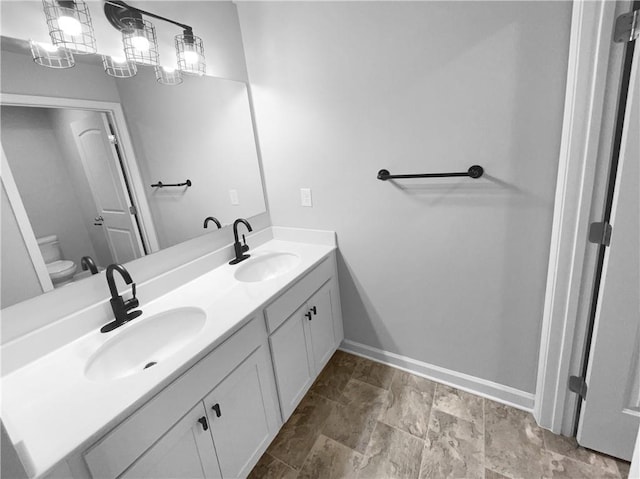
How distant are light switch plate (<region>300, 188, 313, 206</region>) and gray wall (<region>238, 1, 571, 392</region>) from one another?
4 centimetres

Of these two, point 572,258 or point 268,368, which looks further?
point 268,368

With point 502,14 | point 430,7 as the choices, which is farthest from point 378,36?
point 502,14

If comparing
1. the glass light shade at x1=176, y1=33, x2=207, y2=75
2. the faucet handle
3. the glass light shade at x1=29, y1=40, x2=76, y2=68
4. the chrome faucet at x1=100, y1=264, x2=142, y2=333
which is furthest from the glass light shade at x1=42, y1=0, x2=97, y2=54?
the faucet handle

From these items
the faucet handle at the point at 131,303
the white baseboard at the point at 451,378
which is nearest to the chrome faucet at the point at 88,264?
the faucet handle at the point at 131,303

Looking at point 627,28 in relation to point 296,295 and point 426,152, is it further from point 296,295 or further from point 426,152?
point 296,295

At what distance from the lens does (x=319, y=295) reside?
5.76 feet

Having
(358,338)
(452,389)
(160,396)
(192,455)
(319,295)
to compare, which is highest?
(160,396)

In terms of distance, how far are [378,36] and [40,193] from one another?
4.98 feet

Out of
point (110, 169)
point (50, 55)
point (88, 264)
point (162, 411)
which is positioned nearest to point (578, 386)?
point (162, 411)

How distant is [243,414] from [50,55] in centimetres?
149

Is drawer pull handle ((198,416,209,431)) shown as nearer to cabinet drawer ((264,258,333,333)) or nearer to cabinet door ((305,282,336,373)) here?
cabinet drawer ((264,258,333,333))

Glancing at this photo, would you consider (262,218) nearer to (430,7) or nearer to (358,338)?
(358,338)

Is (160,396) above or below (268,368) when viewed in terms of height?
above

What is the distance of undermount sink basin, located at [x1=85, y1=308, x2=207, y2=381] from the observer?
109cm
